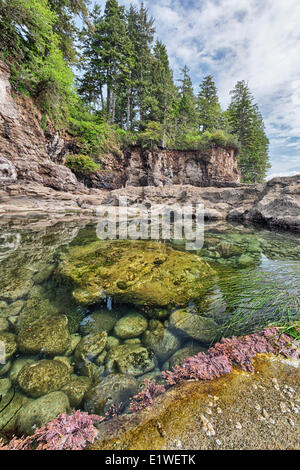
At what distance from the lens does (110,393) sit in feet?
6.02

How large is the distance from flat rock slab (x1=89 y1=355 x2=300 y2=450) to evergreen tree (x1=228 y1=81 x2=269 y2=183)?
31.6 meters

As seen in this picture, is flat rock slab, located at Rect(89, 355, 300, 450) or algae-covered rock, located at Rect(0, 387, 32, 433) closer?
flat rock slab, located at Rect(89, 355, 300, 450)

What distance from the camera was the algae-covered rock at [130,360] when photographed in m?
2.08

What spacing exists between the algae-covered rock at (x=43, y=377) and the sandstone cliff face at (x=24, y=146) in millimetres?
10974

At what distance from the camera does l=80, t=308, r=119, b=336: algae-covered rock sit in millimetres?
2604

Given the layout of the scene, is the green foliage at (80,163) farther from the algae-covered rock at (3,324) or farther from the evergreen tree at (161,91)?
the algae-covered rock at (3,324)

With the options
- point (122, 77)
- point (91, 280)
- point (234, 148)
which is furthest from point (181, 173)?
point (91, 280)

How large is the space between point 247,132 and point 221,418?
108 ft

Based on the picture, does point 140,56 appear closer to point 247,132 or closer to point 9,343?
point 247,132

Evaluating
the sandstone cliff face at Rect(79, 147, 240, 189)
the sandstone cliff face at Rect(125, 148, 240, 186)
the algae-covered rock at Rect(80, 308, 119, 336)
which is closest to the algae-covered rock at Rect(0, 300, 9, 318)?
the algae-covered rock at Rect(80, 308, 119, 336)

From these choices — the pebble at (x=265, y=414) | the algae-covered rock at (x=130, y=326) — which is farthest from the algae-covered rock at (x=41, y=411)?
the pebble at (x=265, y=414)

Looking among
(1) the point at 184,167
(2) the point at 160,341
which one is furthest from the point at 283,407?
(1) the point at 184,167

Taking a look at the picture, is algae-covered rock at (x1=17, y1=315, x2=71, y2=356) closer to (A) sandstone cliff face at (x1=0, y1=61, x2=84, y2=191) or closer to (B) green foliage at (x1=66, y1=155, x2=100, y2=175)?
(A) sandstone cliff face at (x1=0, y1=61, x2=84, y2=191)

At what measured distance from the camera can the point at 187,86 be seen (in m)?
28.9
